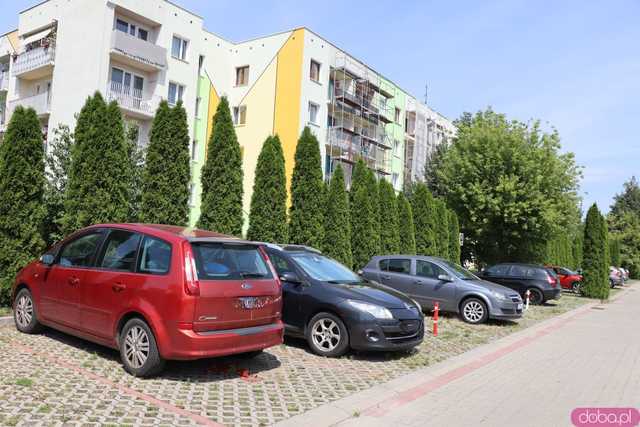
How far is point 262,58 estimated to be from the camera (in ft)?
116

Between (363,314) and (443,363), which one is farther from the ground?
(363,314)

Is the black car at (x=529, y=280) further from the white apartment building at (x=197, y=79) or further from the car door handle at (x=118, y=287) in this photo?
the car door handle at (x=118, y=287)

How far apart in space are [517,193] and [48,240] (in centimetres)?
2126

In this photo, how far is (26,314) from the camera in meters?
7.52

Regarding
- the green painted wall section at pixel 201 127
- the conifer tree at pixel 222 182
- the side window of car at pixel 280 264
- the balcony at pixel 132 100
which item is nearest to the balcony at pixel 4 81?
the balcony at pixel 132 100

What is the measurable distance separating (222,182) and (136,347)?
833 cm

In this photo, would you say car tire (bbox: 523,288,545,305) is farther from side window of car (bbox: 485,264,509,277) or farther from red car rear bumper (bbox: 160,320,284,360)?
red car rear bumper (bbox: 160,320,284,360)

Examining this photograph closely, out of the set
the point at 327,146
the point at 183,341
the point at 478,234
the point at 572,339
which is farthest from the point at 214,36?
the point at 183,341

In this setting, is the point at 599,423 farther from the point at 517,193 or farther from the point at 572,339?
the point at 517,193

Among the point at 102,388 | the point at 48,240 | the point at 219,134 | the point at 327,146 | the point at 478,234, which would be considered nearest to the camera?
the point at 102,388

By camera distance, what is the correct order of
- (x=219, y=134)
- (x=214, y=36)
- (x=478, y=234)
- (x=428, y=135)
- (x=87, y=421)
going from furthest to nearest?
(x=428, y=135) → (x=214, y=36) → (x=478, y=234) → (x=219, y=134) → (x=87, y=421)

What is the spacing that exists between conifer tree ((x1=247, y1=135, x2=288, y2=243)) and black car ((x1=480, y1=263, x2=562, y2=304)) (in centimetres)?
1035

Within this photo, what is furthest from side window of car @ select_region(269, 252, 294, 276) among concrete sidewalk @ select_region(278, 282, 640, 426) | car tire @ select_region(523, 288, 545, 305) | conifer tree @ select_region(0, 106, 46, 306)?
car tire @ select_region(523, 288, 545, 305)

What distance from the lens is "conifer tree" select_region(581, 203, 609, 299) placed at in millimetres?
25688
